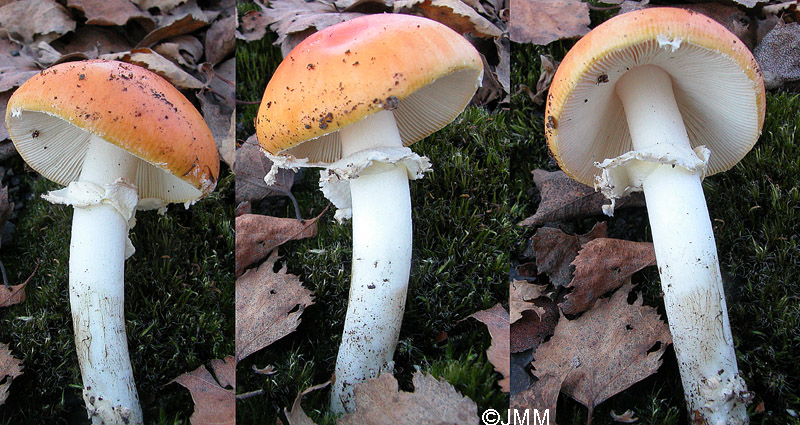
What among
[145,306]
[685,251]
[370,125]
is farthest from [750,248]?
[145,306]

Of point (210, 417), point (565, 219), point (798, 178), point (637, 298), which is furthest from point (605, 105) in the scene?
point (210, 417)

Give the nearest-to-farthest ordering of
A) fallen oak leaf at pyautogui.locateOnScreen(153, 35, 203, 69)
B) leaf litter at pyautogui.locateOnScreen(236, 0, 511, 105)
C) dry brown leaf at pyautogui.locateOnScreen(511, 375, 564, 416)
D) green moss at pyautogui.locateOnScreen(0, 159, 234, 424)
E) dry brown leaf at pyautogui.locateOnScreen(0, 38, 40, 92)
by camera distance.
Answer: dry brown leaf at pyautogui.locateOnScreen(511, 375, 564, 416) → green moss at pyautogui.locateOnScreen(0, 159, 234, 424) → leaf litter at pyautogui.locateOnScreen(236, 0, 511, 105) → dry brown leaf at pyautogui.locateOnScreen(0, 38, 40, 92) → fallen oak leaf at pyautogui.locateOnScreen(153, 35, 203, 69)

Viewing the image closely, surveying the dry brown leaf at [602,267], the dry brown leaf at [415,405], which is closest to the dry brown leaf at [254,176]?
the dry brown leaf at [415,405]

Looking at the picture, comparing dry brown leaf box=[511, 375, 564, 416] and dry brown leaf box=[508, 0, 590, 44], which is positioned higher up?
dry brown leaf box=[508, 0, 590, 44]

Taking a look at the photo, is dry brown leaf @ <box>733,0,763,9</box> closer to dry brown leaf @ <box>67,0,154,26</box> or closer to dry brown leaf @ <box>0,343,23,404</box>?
dry brown leaf @ <box>67,0,154,26</box>

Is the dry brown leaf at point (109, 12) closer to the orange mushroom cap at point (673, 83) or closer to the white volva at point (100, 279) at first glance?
the white volva at point (100, 279)

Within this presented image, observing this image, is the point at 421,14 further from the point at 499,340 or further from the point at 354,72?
the point at 499,340

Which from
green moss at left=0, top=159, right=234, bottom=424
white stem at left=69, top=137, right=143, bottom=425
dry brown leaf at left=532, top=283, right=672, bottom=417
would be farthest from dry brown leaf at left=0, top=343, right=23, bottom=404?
dry brown leaf at left=532, top=283, right=672, bottom=417

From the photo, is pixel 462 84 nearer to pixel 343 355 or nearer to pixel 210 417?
pixel 343 355
